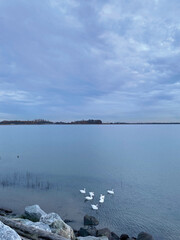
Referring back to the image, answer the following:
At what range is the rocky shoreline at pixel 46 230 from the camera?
6.01 m

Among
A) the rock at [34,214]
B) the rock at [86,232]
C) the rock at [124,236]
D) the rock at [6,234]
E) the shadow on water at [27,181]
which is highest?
the rock at [6,234]

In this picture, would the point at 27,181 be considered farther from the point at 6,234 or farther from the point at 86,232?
the point at 6,234

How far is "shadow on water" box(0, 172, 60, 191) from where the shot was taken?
22781 mm

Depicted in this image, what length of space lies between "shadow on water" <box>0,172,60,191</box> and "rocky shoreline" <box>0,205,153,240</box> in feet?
20.3

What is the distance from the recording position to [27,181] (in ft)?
82.3

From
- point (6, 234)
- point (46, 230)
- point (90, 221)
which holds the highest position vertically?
point (6, 234)

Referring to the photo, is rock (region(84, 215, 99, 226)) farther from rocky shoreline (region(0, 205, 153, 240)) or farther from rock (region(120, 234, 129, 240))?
rock (region(120, 234, 129, 240))

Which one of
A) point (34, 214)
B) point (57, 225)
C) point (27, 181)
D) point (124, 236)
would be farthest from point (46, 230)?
point (27, 181)

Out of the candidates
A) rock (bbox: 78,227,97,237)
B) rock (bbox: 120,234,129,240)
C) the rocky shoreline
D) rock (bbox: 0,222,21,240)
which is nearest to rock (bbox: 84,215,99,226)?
the rocky shoreline

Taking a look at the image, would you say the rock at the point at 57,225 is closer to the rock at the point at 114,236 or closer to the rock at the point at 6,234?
the rock at the point at 114,236

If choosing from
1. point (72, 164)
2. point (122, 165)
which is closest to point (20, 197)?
point (72, 164)

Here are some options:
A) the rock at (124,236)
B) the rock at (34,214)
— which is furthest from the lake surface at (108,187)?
the rock at (34,214)

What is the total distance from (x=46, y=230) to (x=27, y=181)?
1830cm

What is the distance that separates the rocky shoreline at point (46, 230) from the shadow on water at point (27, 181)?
20.3 ft
